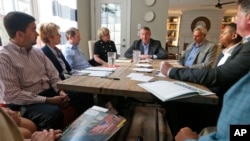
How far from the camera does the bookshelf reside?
944cm

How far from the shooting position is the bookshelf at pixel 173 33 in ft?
31.0

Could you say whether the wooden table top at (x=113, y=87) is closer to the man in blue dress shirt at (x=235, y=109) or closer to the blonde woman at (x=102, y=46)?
the man in blue dress shirt at (x=235, y=109)

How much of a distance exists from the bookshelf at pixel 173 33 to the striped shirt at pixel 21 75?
28.2ft

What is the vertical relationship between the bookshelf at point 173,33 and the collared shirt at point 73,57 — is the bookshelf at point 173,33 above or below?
above

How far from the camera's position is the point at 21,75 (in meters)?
1.35

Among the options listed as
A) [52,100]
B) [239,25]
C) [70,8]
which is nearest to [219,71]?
[239,25]

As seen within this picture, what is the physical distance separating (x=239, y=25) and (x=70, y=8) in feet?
10.2

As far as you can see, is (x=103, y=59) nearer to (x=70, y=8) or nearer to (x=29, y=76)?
(x=70, y=8)

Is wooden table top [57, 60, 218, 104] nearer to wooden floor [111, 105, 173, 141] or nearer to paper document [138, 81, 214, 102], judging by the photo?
paper document [138, 81, 214, 102]

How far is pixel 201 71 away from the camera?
1153 millimetres

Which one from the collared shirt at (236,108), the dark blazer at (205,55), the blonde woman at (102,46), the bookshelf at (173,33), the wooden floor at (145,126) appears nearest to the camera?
the collared shirt at (236,108)

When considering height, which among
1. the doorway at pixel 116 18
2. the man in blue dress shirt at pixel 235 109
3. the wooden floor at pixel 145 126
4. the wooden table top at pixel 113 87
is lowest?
the wooden floor at pixel 145 126

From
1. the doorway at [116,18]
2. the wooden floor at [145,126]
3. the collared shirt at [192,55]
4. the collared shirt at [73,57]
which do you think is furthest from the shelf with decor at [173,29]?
the wooden floor at [145,126]

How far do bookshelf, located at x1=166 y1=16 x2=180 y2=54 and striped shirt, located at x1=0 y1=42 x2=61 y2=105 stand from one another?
8.61 meters
